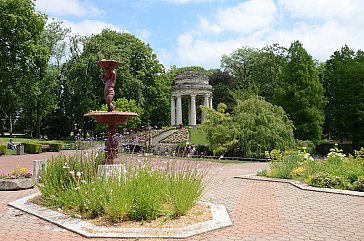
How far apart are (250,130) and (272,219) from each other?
19.3 m

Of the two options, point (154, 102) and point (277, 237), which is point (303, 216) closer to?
point (277, 237)

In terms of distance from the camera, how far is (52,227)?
639 centimetres

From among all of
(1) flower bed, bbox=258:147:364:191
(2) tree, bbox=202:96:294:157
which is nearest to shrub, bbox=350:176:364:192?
(1) flower bed, bbox=258:147:364:191

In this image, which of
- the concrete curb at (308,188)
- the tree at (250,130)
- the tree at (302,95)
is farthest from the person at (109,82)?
the tree at (302,95)

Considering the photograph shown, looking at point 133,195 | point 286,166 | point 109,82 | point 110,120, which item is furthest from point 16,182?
point 286,166

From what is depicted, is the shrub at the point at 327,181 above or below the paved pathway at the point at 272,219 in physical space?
above

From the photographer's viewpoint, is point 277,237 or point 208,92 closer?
point 277,237

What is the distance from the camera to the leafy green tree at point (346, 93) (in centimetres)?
3644

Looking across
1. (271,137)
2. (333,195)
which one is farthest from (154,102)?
(333,195)

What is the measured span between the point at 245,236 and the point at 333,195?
4.73m

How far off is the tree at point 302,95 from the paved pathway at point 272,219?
1008 inches

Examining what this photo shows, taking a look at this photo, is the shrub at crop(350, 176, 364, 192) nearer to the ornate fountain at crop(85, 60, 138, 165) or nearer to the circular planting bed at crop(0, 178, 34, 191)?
the ornate fountain at crop(85, 60, 138, 165)

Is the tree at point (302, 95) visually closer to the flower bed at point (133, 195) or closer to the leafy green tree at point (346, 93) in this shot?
the leafy green tree at point (346, 93)

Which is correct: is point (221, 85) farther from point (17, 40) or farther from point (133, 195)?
point (133, 195)
